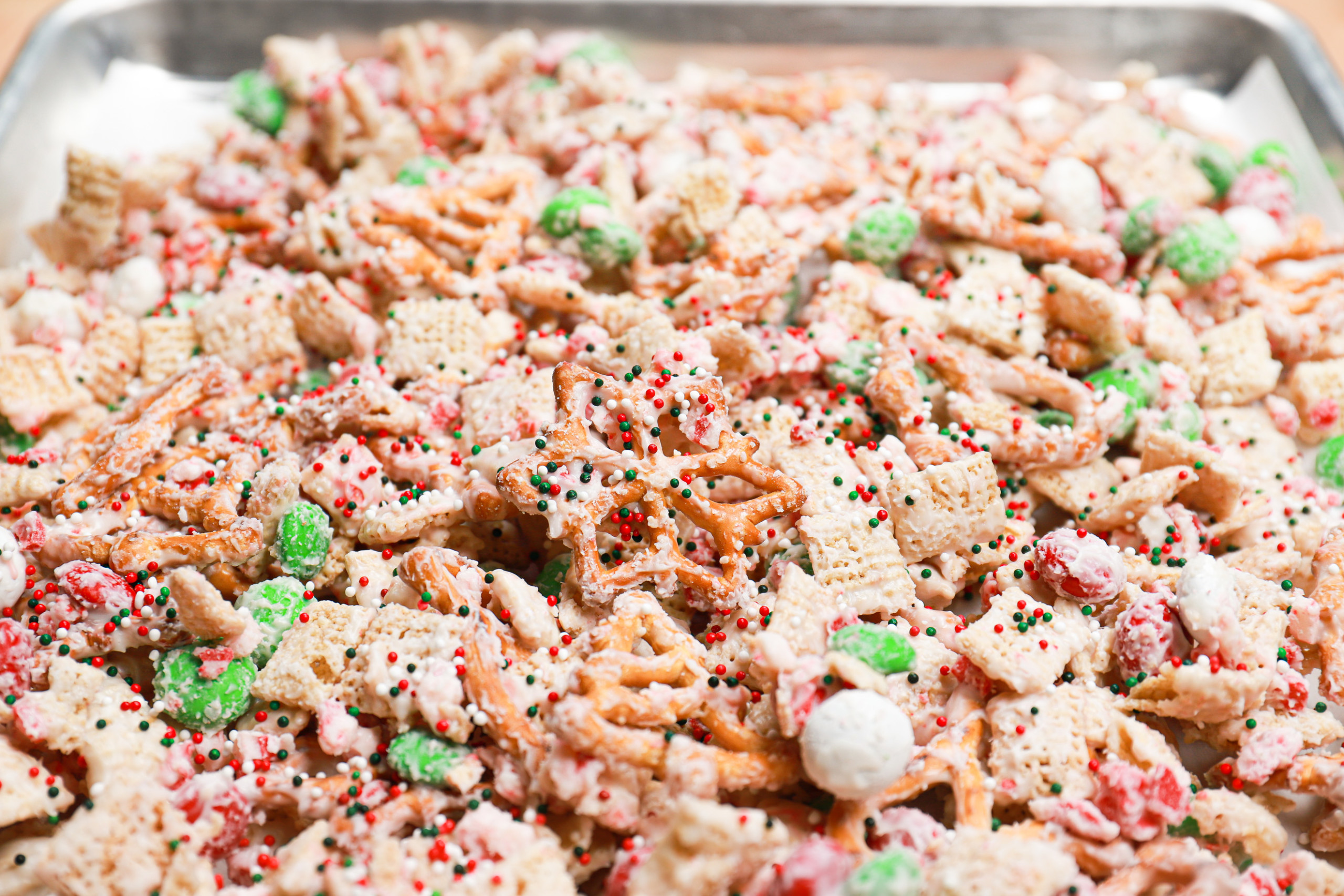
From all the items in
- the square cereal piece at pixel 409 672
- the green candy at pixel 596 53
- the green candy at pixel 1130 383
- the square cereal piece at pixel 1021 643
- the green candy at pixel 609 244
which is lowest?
the square cereal piece at pixel 409 672

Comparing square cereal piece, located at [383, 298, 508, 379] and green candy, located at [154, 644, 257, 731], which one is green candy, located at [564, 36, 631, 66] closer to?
square cereal piece, located at [383, 298, 508, 379]

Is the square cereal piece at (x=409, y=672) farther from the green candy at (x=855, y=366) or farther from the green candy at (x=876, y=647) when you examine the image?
the green candy at (x=855, y=366)

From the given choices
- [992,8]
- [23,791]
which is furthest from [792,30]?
[23,791]

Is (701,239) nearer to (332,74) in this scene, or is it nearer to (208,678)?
(332,74)

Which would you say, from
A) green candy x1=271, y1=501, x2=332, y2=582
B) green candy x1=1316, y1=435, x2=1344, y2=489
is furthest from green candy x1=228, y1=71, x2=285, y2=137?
green candy x1=1316, y1=435, x2=1344, y2=489

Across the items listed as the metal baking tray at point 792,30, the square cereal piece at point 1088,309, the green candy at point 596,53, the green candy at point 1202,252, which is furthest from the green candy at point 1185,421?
the green candy at point 596,53
